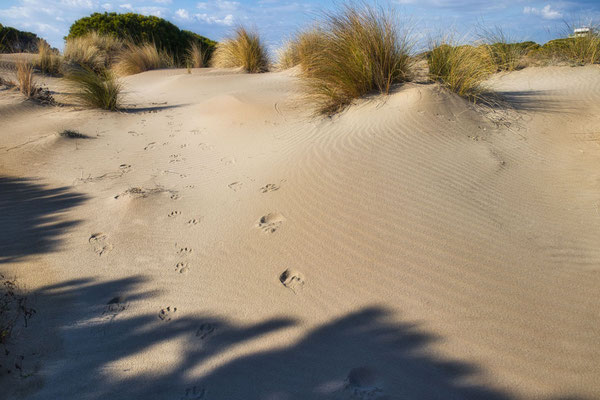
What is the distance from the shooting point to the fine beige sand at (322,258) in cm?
194

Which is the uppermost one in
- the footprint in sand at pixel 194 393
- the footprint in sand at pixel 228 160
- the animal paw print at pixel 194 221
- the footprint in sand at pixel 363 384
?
the footprint in sand at pixel 228 160

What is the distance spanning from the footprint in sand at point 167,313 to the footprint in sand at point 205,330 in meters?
0.23

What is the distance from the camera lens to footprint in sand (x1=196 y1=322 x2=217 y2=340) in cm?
223

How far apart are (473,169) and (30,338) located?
3.73 m

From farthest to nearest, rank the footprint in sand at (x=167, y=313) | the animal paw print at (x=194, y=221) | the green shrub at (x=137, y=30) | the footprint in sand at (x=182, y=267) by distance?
the green shrub at (x=137, y=30) → the animal paw print at (x=194, y=221) → the footprint in sand at (x=182, y=267) → the footprint in sand at (x=167, y=313)

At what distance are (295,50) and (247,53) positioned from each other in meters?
1.38

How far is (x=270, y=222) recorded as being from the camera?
323 cm

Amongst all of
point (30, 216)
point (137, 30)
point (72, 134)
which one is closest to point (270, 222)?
point (30, 216)

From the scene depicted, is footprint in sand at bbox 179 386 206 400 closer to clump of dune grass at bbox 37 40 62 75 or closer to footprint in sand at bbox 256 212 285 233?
footprint in sand at bbox 256 212 285 233

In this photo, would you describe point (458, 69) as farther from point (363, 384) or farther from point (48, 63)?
point (48, 63)

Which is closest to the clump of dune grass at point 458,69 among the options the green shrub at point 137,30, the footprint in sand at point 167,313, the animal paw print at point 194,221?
the animal paw print at point 194,221

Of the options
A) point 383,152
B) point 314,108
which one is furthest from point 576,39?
point 383,152

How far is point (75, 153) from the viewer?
5105 millimetres

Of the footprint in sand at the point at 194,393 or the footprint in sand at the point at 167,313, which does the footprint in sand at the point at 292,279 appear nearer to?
the footprint in sand at the point at 167,313
